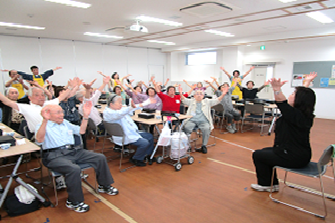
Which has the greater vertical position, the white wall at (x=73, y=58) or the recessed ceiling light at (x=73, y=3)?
the recessed ceiling light at (x=73, y=3)

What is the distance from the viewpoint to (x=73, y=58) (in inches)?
444

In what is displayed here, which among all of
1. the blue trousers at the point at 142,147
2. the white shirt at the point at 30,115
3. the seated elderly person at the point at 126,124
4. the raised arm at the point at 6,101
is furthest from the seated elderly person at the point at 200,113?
the raised arm at the point at 6,101

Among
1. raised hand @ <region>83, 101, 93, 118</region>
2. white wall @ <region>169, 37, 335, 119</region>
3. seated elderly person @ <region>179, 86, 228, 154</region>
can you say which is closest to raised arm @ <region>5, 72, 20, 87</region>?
raised hand @ <region>83, 101, 93, 118</region>

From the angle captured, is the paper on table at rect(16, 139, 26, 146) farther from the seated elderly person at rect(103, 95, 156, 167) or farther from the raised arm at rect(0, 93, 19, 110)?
the seated elderly person at rect(103, 95, 156, 167)

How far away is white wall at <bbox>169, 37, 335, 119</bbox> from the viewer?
909cm

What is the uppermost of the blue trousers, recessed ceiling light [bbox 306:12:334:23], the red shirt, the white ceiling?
recessed ceiling light [bbox 306:12:334:23]

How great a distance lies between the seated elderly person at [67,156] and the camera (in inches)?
104

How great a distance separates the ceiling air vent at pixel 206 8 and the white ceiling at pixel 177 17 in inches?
3.1

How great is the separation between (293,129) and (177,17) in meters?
5.13

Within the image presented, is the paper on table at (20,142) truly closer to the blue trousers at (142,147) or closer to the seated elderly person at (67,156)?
the seated elderly person at (67,156)

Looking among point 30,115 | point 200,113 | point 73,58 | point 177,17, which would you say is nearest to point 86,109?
point 30,115

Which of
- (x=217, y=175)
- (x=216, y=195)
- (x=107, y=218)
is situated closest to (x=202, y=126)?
(x=217, y=175)

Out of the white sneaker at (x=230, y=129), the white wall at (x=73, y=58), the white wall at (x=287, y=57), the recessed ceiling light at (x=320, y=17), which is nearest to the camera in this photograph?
the recessed ceiling light at (x=320, y=17)

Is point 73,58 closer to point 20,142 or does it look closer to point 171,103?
point 171,103
